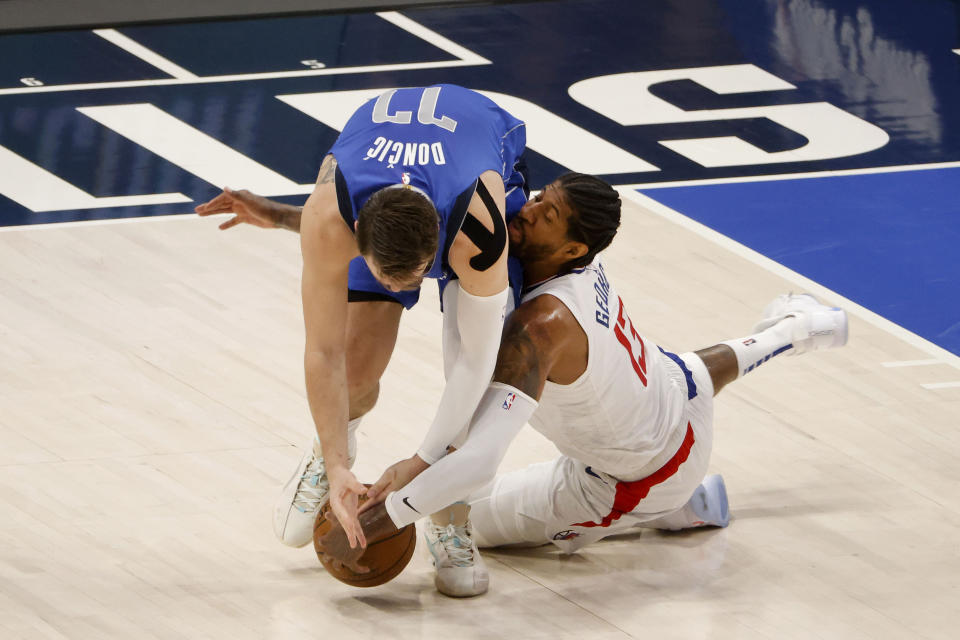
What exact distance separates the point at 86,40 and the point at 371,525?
514cm

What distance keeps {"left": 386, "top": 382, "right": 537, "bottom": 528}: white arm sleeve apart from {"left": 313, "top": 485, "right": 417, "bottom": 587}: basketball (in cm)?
16

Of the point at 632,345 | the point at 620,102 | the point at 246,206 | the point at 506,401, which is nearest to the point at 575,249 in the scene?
the point at 632,345

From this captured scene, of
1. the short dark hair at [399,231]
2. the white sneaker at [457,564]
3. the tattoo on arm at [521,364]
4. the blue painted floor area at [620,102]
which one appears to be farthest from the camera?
the blue painted floor area at [620,102]

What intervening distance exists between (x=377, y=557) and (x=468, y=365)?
53 centimetres

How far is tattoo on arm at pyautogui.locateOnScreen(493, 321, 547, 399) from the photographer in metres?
3.82

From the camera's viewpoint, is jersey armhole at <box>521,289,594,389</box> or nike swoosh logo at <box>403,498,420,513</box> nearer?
nike swoosh logo at <box>403,498,420,513</box>

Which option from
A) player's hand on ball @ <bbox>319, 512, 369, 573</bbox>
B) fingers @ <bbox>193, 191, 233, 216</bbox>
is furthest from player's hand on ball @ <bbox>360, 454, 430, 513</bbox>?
fingers @ <bbox>193, 191, 233, 216</bbox>

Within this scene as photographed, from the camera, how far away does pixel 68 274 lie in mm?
5941

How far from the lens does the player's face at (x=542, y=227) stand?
3977 millimetres

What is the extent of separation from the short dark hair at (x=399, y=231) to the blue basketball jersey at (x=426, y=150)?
14 cm

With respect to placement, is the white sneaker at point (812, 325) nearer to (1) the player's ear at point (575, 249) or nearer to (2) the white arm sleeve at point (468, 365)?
(1) the player's ear at point (575, 249)

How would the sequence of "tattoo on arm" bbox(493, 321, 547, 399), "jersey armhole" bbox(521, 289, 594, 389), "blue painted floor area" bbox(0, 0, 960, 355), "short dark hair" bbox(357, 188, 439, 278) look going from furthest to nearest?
1. "blue painted floor area" bbox(0, 0, 960, 355)
2. "jersey armhole" bbox(521, 289, 594, 389)
3. "tattoo on arm" bbox(493, 321, 547, 399)
4. "short dark hair" bbox(357, 188, 439, 278)

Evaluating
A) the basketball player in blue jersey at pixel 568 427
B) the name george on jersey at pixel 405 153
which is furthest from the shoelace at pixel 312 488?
the name george on jersey at pixel 405 153

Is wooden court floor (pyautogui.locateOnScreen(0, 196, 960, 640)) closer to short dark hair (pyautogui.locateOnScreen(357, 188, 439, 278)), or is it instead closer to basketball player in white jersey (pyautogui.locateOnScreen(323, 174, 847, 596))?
basketball player in white jersey (pyautogui.locateOnScreen(323, 174, 847, 596))
